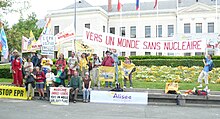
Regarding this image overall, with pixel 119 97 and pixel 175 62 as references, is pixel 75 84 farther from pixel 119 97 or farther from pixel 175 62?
pixel 175 62

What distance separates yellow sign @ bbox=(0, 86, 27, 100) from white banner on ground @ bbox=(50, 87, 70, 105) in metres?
1.92

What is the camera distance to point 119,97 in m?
12.6

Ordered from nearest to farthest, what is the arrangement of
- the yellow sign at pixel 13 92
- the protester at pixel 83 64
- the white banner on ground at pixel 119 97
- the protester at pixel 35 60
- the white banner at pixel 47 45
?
the white banner on ground at pixel 119 97, the yellow sign at pixel 13 92, the white banner at pixel 47 45, the protester at pixel 83 64, the protester at pixel 35 60

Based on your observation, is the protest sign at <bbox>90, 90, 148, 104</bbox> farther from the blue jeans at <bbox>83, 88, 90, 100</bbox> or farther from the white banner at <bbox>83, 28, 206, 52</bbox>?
the white banner at <bbox>83, 28, 206, 52</bbox>

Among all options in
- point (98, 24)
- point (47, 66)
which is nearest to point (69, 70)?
point (47, 66)

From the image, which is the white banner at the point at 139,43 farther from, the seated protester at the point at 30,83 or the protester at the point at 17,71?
the protester at the point at 17,71

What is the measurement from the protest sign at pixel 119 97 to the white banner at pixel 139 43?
2.73 metres

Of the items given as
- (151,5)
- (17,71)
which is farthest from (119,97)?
(151,5)

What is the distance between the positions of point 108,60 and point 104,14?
3770 centimetres

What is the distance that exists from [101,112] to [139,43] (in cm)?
546

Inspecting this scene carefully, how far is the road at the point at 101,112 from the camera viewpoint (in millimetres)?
9352

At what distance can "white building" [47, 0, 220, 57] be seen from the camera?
157 ft

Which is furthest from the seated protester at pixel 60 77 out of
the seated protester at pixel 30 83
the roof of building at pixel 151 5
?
the roof of building at pixel 151 5

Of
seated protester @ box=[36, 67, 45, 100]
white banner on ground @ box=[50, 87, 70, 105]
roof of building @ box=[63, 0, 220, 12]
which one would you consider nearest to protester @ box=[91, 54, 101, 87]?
seated protester @ box=[36, 67, 45, 100]
